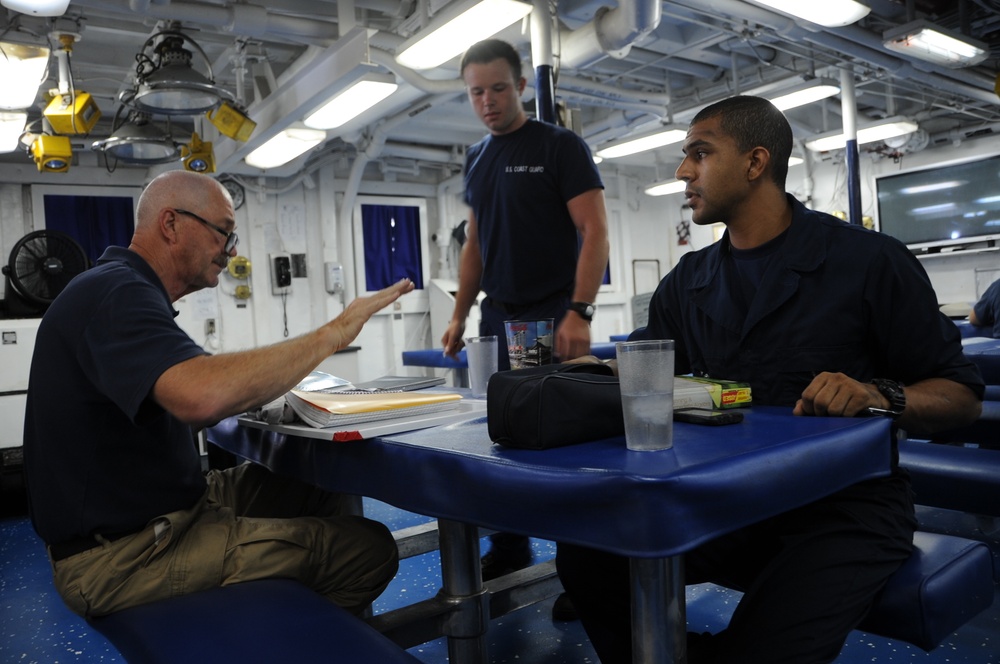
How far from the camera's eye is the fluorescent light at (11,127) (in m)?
5.25

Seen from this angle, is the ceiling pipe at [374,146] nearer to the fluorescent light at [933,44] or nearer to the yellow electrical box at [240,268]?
the yellow electrical box at [240,268]

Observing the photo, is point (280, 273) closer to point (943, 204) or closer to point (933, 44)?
point (933, 44)

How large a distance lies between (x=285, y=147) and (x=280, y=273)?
2285 millimetres

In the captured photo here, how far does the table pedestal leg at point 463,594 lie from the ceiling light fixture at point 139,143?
426 cm

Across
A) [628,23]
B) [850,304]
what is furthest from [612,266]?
[850,304]

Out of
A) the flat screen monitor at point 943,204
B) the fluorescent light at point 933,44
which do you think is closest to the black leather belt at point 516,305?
the fluorescent light at point 933,44

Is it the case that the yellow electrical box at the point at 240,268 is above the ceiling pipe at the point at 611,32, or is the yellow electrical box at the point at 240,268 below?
below

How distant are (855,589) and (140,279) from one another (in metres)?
1.44

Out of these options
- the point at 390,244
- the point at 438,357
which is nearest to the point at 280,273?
the point at 390,244

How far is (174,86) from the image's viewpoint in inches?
166

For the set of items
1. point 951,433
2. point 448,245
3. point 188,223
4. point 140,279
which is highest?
point 448,245

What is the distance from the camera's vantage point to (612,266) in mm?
11625

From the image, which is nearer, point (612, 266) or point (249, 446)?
point (249, 446)

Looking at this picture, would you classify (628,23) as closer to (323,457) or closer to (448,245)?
(323,457)
